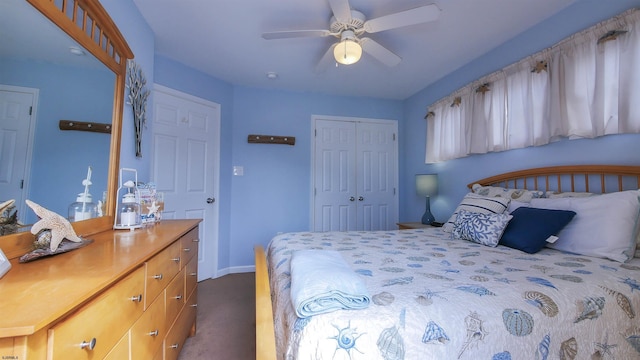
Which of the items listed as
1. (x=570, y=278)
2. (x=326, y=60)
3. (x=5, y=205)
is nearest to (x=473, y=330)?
(x=570, y=278)

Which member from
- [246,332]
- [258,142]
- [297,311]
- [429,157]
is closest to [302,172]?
[258,142]

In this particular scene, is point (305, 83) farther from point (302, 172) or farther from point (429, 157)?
point (429, 157)

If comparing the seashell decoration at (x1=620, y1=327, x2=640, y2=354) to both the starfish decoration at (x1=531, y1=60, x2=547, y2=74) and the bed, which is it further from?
the starfish decoration at (x1=531, y1=60, x2=547, y2=74)

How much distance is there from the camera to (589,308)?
99cm

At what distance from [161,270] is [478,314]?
4.45 ft

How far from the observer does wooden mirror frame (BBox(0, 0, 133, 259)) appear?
970mm

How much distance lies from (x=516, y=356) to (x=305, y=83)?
3.30 meters

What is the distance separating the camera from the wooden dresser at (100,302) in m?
0.53

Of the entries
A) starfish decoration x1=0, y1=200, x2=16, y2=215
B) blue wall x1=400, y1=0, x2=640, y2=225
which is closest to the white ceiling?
blue wall x1=400, y1=0, x2=640, y2=225

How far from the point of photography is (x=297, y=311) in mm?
838

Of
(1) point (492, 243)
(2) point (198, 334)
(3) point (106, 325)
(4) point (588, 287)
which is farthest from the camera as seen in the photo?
(2) point (198, 334)

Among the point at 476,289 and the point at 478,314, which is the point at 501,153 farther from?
the point at 478,314

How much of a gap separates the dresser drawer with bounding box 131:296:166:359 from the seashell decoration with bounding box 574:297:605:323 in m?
1.66

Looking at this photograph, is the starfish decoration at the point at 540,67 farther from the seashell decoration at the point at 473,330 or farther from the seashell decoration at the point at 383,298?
the seashell decoration at the point at 383,298
